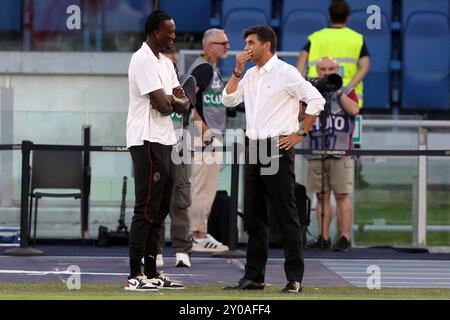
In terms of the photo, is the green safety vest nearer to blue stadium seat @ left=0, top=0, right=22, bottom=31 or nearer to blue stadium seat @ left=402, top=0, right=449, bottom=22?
blue stadium seat @ left=402, top=0, right=449, bottom=22

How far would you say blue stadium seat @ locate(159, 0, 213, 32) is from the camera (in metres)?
16.7

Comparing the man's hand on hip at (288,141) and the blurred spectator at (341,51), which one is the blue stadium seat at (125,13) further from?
the man's hand on hip at (288,141)

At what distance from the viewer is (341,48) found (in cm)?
1434

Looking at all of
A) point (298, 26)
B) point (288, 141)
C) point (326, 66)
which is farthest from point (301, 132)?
point (298, 26)

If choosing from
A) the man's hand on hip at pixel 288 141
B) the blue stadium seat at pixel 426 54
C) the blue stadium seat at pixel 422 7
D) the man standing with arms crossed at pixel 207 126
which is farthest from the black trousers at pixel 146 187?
the blue stadium seat at pixel 422 7

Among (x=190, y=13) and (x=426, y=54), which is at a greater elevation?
(x=190, y=13)

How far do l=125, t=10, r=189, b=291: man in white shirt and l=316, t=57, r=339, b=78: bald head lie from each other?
12.8 ft

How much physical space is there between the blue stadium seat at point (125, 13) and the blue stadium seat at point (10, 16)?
3.53 ft

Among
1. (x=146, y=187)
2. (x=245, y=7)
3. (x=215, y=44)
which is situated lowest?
(x=146, y=187)

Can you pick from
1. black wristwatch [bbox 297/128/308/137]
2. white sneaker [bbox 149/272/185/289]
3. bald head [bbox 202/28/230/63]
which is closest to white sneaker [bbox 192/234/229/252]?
bald head [bbox 202/28/230/63]

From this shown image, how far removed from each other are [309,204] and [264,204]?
12.9 ft

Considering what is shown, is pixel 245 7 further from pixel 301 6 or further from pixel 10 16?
pixel 10 16

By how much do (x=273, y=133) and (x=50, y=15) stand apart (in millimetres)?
7377

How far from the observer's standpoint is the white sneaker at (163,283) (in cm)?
987
